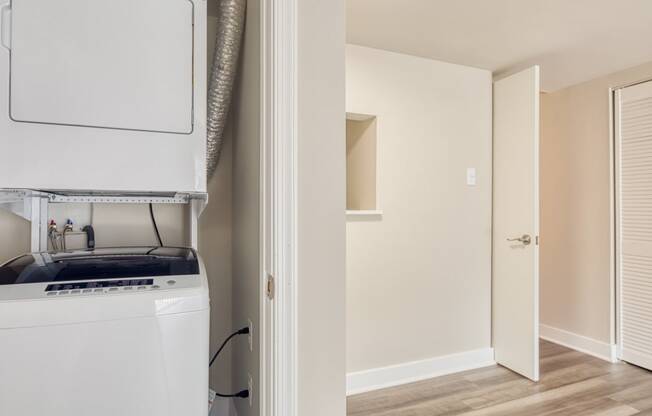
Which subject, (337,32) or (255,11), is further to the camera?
(255,11)

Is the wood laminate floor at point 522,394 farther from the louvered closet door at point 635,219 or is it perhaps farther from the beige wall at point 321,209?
the beige wall at point 321,209

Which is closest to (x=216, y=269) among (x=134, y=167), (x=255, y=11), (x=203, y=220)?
(x=203, y=220)

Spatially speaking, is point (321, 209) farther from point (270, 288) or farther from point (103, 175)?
point (103, 175)

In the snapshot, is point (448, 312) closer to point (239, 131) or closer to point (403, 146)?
point (403, 146)

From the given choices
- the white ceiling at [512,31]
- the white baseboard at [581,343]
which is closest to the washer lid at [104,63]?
the white ceiling at [512,31]

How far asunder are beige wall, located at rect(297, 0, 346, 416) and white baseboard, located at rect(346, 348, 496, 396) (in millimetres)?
1476

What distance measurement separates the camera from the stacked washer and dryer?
84 centimetres

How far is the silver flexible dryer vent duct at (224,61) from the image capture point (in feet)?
4.53

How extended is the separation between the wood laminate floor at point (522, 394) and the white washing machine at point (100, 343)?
5.06 ft

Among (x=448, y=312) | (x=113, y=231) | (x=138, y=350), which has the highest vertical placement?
(x=113, y=231)

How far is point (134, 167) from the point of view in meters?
1.04

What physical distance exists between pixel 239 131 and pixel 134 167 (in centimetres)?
63

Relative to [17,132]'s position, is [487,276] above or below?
below

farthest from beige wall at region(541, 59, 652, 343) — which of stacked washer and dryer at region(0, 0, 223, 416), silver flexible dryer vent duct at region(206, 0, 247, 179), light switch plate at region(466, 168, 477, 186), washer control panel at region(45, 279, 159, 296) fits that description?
washer control panel at region(45, 279, 159, 296)
